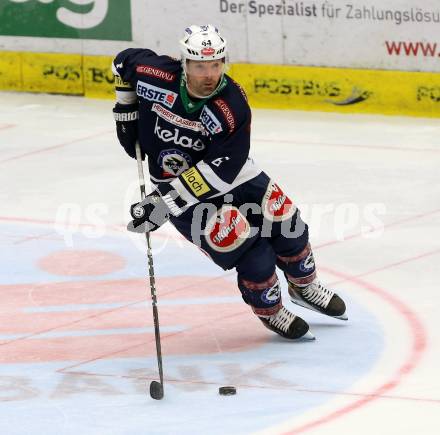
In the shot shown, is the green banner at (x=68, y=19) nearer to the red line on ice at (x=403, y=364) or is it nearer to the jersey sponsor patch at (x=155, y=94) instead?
the red line on ice at (x=403, y=364)

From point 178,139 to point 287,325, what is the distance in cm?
103

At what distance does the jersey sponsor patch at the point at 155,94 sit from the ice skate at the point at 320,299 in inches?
47.3

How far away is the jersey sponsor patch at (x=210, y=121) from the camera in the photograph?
639 cm

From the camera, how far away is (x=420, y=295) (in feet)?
24.7

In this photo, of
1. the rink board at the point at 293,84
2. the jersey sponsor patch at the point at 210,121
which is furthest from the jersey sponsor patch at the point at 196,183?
the rink board at the point at 293,84

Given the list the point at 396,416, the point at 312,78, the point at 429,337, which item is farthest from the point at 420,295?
the point at 312,78

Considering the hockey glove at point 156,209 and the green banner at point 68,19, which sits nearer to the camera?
the hockey glove at point 156,209

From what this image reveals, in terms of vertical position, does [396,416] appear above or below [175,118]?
below

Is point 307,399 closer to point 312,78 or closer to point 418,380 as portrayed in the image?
point 418,380

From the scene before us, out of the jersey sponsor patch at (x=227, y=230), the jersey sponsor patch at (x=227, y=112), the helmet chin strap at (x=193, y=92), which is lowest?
the jersey sponsor patch at (x=227, y=230)

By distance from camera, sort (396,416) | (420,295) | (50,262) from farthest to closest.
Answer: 1. (50,262)
2. (420,295)
3. (396,416)

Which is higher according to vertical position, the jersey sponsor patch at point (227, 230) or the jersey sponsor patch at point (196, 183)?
the jersey sponsor patch at point (196, 183)

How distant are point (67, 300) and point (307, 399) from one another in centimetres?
204

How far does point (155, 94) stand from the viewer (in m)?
6.62
